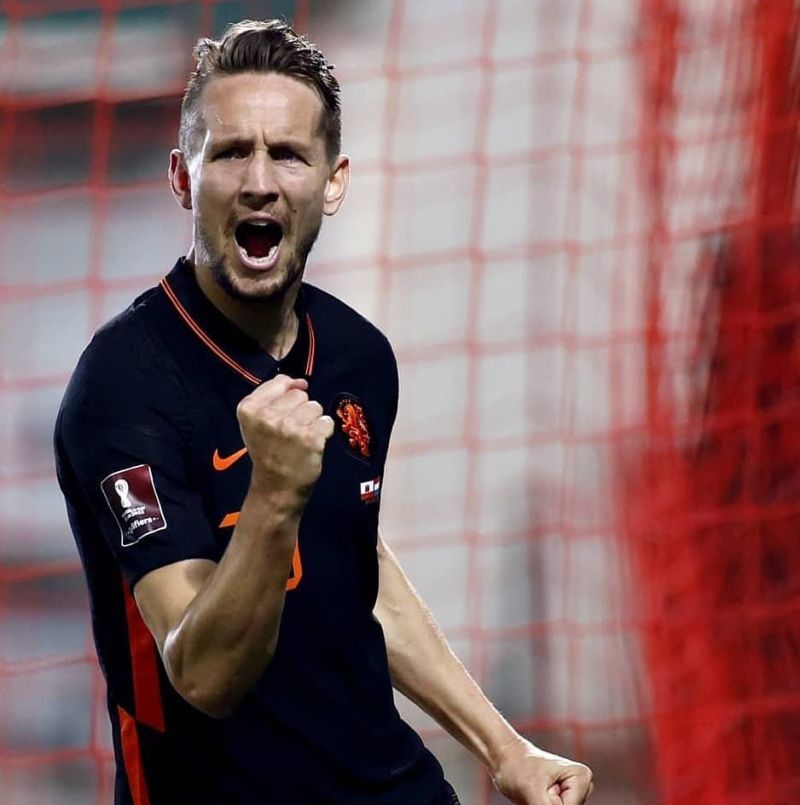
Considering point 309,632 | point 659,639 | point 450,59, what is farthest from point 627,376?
point 309,632

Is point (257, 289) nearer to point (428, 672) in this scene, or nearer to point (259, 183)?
point (259, 183)

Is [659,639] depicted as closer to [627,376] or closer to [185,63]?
[627,376]

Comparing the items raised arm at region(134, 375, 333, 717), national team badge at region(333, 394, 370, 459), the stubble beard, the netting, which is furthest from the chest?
the netting

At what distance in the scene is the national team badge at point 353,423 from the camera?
2.18 meters

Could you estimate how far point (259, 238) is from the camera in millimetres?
2080

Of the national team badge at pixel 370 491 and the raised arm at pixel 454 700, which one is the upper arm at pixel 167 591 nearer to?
the national team badge at pixel 370 491

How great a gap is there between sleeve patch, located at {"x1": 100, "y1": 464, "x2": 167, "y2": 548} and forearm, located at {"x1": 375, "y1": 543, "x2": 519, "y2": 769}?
1.66 ft

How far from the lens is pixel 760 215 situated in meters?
3.74

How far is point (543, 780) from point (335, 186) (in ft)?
2.48

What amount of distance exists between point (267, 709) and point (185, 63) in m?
3.63

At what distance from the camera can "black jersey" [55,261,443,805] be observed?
6.36 feet

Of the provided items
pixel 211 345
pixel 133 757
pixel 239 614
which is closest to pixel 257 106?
pixel 211 345

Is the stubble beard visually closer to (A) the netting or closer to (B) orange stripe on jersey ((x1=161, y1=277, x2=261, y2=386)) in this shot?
(B) orange stripe on jersey ((x1=161, y1=277, x2=261, y2=386))

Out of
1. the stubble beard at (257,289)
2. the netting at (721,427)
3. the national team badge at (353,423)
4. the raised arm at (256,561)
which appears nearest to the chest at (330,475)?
the national team badge at (353,423)
